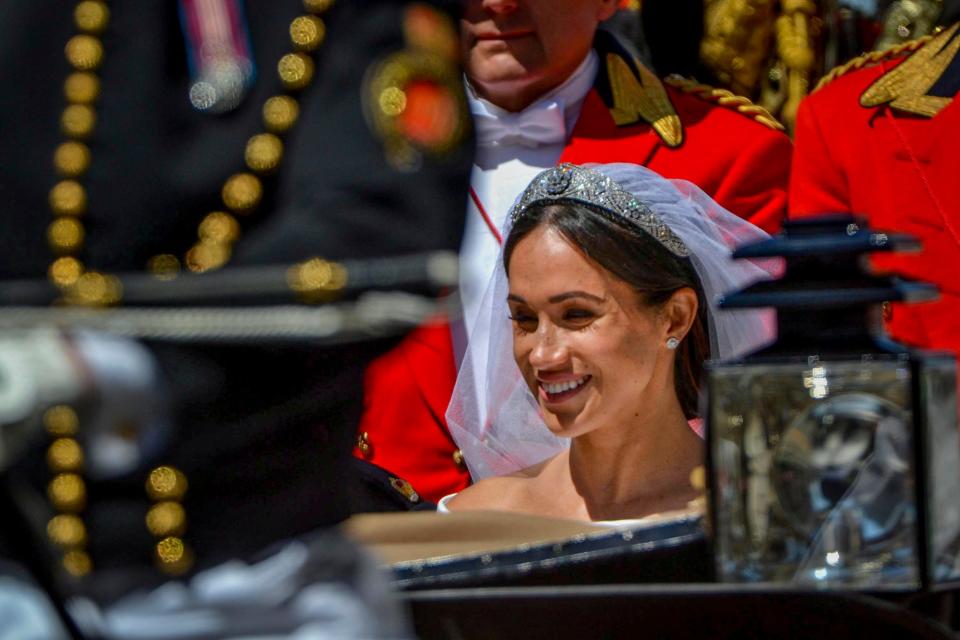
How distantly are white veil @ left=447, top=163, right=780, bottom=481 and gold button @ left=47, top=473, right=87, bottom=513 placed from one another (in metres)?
1.69

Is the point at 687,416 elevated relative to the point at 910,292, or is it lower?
lower

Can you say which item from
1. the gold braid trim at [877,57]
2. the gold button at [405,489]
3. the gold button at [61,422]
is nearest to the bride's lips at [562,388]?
the gold button at [405,489]

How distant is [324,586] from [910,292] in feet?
2.62

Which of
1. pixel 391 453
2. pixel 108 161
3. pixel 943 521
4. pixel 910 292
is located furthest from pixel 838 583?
pixel 391 453

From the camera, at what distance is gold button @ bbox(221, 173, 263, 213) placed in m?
1.32

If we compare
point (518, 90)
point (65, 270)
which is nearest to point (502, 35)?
point (518, 90)

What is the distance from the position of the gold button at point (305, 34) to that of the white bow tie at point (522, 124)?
77.4 inches

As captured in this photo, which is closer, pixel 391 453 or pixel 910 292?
pixel 910 292

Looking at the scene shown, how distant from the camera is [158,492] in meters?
1.28

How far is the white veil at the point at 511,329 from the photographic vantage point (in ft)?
9.52

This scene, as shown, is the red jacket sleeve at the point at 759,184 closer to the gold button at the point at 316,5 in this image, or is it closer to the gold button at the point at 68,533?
the gold button at the point at 316,5

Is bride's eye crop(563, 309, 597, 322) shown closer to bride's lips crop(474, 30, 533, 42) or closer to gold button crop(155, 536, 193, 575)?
bride's lips crop(474, 30, 533, 42)

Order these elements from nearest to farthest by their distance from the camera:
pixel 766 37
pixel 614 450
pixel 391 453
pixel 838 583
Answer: pixel 838 583, pixel 614 450, pixel 391 453, pixel 766 37

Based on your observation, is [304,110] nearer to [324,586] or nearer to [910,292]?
[324,586]
